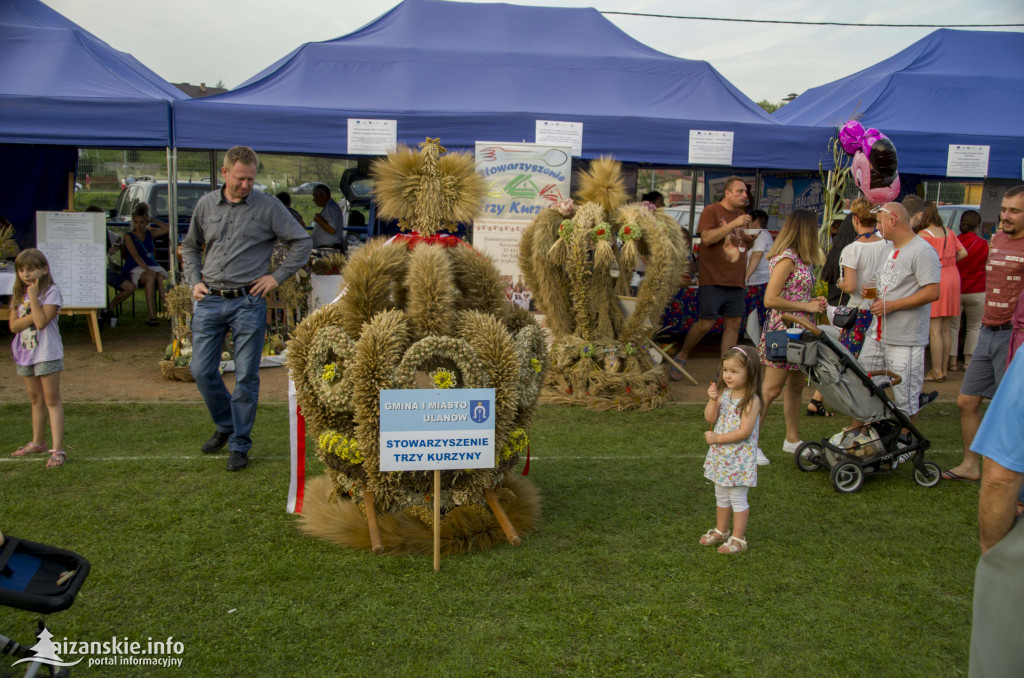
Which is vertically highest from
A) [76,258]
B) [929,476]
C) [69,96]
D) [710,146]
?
[69,96]

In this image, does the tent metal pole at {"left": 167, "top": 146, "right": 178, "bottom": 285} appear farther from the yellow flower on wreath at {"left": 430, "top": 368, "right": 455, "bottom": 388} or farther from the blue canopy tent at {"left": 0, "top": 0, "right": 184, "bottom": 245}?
the yellow flower on wreath at {"left": 430, "top": 368, "right": 455, "bottom": 388}

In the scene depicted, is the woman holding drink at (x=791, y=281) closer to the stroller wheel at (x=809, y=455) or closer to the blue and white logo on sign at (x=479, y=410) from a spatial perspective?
the stroller wheel at (x=809, y=455)

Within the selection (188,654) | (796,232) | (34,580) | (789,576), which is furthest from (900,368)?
(34,580)

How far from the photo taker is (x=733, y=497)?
413 centimetres

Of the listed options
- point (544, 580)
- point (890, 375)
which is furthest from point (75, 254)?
point (890, 375)

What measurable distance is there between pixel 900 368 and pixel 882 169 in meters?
3.38

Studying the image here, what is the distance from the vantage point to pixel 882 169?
8.03 meters

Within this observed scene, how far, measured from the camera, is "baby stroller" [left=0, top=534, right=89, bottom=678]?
2.54m

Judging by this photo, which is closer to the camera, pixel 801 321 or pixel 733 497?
pixel 733 497

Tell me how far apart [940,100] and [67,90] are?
34.6 feet

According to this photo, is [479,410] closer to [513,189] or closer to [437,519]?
[437,519]

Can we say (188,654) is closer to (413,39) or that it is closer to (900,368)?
(900,368)

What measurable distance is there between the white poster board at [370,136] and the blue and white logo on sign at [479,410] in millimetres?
5238

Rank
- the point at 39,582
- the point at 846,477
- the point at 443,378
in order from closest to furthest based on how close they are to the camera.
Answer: the point at 39,582
the point at 443,378
the point at 846,477
